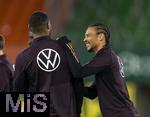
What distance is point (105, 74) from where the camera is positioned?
25.2ft

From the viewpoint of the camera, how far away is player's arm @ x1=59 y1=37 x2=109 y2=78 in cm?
757

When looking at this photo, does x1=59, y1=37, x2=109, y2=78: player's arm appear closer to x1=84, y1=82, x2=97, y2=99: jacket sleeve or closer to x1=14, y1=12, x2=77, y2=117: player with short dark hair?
x1=14, y1=12, x2=77, y2=117: player with short dark hair

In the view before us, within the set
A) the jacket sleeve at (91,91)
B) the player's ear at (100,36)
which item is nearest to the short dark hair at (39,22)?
the player's ear at (100,36)

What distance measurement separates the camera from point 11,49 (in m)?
17.1

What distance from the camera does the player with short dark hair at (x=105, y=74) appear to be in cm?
761

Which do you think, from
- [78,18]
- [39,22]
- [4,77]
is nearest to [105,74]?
[39,22]

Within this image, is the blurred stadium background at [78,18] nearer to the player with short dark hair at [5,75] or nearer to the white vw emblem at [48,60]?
the player with short dark hair at [5,75]

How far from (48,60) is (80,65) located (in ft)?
1.05

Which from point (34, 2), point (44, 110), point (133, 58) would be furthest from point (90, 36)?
point (34, 2)

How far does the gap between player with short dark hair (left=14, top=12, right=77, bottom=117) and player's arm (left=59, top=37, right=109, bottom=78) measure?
0.06m

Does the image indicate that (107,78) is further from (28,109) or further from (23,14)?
(23,14)

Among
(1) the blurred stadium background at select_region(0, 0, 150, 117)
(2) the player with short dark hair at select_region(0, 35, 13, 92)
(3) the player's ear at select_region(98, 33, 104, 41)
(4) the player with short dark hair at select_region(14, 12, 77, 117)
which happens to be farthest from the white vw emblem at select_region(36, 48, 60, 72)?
(1) the blurred stadium background at select_region(0, 0, 150, 117)

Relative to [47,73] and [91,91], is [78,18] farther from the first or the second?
[47,73]

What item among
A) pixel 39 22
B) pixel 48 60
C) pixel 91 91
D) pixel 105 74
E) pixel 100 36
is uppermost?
pixel 39 22
